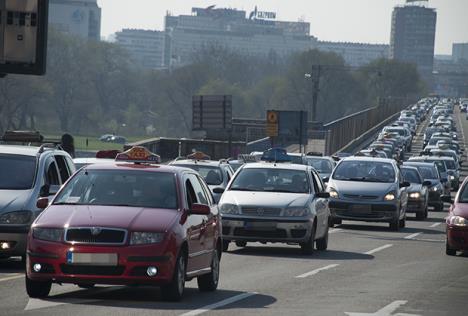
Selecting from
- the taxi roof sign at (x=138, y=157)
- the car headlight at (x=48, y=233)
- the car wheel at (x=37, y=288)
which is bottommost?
the car wheel at (x=37, y=288)

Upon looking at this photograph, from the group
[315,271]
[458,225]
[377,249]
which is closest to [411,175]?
[377,249]

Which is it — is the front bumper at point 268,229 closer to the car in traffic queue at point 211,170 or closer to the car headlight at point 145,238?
the car in traffic queue at point 211,170

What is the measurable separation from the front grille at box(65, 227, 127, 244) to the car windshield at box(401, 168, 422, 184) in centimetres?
2802

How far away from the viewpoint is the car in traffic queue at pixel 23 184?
63.8 feet

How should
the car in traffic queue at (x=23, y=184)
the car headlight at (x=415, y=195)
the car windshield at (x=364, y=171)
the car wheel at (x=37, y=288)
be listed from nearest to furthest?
the car wheel at (x=37, y=288)
the car in traffic queue at (x=23, y=184)
the car windshield at (x=364, y=171)
the car headlight at (x=415, y=195)

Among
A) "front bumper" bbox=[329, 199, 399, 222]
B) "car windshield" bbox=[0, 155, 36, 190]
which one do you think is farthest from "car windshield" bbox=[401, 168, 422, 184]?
"car windshield" bbox=[0, 155, 36, 190]

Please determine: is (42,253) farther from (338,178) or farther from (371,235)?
(338,178)

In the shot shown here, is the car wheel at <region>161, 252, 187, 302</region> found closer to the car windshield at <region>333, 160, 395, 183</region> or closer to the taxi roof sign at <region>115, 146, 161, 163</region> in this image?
the taxi roof sign at <region>115, 146, 161, 163</region>

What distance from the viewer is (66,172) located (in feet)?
71.9

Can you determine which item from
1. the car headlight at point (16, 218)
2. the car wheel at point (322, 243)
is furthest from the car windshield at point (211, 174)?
the car headlight at point (16, 218)

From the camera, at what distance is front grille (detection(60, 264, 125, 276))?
15023 millimetres

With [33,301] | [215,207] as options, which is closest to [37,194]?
[215,207]

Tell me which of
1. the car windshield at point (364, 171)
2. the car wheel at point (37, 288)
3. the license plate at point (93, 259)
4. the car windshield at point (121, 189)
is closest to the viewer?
the license plate at point (93, 259)

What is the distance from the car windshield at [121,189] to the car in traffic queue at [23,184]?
3.16 metres
